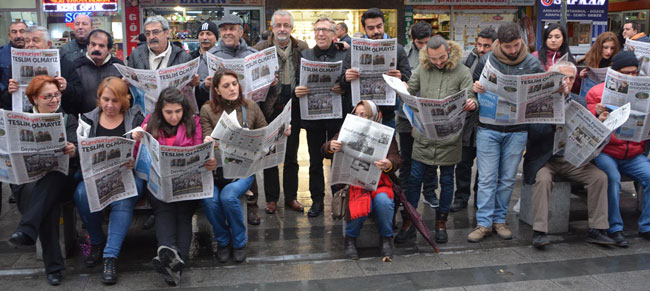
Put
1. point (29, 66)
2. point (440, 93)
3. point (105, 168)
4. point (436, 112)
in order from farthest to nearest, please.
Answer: point (440, 93) → point (29, 66) → point (436, 112) → point (105, 168)

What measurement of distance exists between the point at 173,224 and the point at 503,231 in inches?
119

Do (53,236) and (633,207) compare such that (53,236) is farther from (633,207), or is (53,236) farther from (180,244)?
(633,207)

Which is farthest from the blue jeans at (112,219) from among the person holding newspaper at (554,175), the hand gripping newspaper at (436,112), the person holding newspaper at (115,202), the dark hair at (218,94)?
the person holding newspaper at (554,175)

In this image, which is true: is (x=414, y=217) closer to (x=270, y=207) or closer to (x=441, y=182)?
(x=441, y=182)

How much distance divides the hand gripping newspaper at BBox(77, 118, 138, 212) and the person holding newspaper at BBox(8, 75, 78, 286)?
322 mm

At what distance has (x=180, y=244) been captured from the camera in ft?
16.0

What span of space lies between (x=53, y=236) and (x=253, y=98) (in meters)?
2.12

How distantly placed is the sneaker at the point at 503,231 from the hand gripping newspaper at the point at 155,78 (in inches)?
125

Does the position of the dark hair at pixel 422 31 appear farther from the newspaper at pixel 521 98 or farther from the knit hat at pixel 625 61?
the knit hat at pixel 625 61

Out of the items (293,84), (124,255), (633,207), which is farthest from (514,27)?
(124,255)

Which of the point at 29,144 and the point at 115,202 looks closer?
the point at 29,144

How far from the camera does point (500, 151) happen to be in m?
5.75

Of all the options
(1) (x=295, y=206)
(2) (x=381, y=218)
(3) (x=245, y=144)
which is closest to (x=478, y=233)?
(2) (x=381, y=218)

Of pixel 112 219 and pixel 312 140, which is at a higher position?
pixel 312 140
